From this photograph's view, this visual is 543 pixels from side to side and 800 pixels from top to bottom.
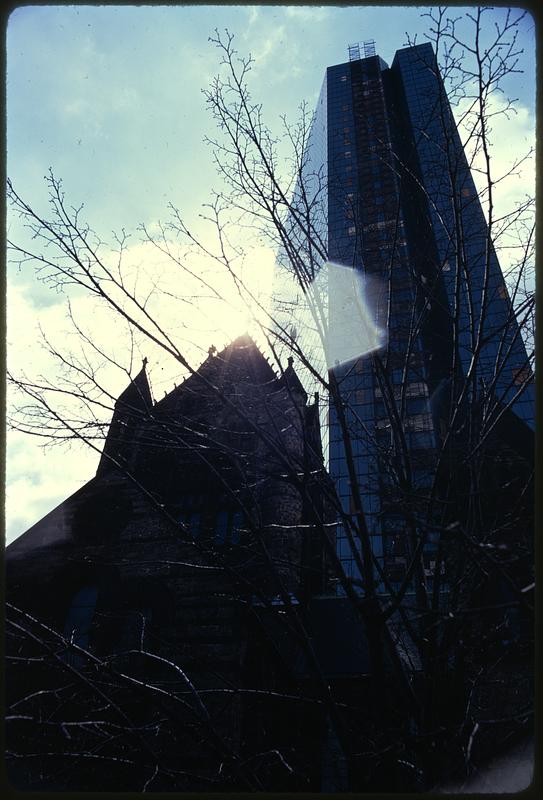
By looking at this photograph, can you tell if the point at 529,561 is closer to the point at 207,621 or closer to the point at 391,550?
the point at 391,550

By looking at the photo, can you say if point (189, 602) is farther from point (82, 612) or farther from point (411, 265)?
point (411, 265)

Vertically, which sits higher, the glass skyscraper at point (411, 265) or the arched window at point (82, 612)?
the glass skyscraper at point (411, 265)

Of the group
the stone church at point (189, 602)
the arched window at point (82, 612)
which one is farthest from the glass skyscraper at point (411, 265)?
the arched window at point (82, 612)

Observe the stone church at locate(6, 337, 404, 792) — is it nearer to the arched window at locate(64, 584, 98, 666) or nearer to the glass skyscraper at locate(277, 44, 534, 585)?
the arched window at locate(64, 584, 98, 666)

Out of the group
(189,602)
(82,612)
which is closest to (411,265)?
(189,602)

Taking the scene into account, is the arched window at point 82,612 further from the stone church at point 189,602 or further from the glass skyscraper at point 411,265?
the glass skyscraper at point 411,265

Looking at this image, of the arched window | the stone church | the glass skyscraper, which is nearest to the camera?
the glass skyscraper

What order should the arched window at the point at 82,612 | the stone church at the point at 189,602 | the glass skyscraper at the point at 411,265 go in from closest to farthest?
the glass skyscraper at the point at 411,265 < the stone church at the point at 189,602 < the arched window at the point at 82,612

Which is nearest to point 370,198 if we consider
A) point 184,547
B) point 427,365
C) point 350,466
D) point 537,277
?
point 427,365

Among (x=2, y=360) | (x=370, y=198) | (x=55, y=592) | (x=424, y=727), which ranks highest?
(x=370, y=198)

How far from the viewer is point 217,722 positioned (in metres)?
8.48

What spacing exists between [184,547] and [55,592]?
3231 millimetres

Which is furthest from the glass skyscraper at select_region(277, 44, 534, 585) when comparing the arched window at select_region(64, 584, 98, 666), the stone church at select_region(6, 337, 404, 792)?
the arched window at select_region(64, 584, 98, 666)

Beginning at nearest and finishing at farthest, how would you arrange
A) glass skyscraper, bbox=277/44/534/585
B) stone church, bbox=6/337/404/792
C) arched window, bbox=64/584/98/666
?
1. glass skyscraper, bbox=277/44/534/585
2. stone church, bbox=6/337/404/792
3. arched window, bbox=64/584/98/666
